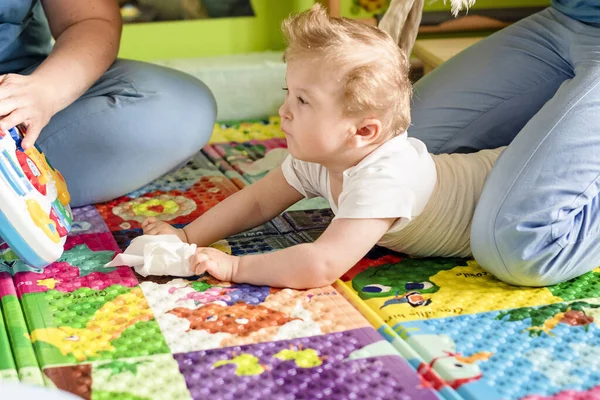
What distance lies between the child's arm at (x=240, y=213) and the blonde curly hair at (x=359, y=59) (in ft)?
0.69

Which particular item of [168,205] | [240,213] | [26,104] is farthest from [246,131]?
[26,104]

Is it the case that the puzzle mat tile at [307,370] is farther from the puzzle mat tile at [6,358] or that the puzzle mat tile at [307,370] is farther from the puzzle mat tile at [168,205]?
the puzzle mat tile at [168,205]

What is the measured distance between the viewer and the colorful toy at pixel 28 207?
3.42ft

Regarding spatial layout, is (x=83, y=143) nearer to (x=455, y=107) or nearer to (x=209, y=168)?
(x=209, y=168)

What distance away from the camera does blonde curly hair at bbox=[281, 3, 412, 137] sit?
1.05 metres

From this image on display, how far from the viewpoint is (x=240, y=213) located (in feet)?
4.06

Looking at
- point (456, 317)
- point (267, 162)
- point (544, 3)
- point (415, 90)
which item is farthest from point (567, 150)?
point (544, 3)

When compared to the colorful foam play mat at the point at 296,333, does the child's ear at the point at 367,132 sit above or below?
above

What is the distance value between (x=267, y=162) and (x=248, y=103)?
40cm

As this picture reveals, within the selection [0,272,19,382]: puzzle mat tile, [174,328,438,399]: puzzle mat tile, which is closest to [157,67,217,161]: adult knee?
[0,272,19,382]: puzzle mat tile

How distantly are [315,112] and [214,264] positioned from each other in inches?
9.0

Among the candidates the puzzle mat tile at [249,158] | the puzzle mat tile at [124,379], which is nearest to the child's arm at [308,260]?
the puzzle mat tile at [124,379]

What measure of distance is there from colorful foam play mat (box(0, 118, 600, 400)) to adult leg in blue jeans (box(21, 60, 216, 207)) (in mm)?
183

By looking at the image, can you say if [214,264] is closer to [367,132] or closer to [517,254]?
[367,132]
